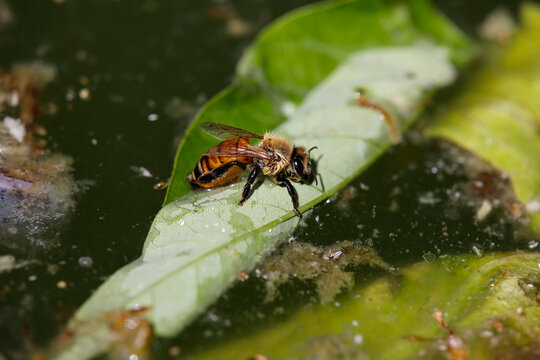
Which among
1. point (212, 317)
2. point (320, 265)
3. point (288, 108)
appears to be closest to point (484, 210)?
point (320, 265)

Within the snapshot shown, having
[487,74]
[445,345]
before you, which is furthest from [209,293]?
[487,74]

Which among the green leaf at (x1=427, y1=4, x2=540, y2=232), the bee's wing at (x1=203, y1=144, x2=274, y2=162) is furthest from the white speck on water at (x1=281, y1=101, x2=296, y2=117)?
the green leaf at (x1=427, y1=4, x2=540, y2=232)

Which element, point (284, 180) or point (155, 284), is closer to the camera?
point (155, 284)

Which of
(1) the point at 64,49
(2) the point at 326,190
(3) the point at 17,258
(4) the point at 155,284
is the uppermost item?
(1) the point at 64,49

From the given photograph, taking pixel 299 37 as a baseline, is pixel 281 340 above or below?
below

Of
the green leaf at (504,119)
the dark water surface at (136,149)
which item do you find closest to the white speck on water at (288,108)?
the dark water surface at (136,149)

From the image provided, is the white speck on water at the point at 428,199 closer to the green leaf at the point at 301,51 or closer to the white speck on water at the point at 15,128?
the green leaf at the point at 301,51

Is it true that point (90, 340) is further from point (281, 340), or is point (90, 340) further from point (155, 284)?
point (281, 340)
